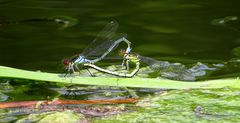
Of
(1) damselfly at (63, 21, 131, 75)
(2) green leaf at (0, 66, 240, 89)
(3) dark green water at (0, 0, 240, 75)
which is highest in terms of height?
(3) dark green water at (0, 0, 240, 75)

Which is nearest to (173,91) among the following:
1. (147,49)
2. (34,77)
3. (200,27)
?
(34,77)

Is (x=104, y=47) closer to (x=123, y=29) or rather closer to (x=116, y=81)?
(x=116, y=81)

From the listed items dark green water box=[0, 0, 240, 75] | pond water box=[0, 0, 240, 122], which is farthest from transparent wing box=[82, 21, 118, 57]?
dark green water box=[0, 0, 240, 75]

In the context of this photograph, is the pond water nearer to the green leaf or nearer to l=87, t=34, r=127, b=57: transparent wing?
the green leaf

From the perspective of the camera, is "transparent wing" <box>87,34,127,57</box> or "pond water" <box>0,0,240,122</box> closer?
"pond water" <box>0,0,240,122</box>

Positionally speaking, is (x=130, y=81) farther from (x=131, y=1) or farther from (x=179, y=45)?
(x=131, y=1)
